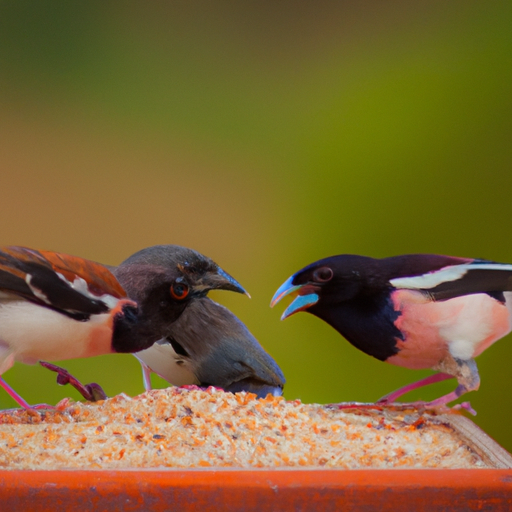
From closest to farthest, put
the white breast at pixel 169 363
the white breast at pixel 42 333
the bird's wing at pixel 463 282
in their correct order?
the white breast at pixel 42 333 → the bird's wing at pixel 463 282 → the white breast at pixel 169 363

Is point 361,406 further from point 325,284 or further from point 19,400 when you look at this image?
point 19,400

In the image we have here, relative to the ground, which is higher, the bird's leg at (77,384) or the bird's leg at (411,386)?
the bird's leg at (411,386)

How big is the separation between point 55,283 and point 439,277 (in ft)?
2.07

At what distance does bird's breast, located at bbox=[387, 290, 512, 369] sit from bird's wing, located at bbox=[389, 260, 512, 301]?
0.04 feet

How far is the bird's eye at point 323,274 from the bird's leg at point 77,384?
0.45 m

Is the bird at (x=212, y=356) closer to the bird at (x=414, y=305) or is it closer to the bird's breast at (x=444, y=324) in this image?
the bird at (x=414, y=305)

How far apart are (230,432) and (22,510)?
333 millimetres

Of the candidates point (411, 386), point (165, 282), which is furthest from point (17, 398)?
point (411, 386)

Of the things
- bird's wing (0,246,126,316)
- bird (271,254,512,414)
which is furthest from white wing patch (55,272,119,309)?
bird (271,254,512,414)

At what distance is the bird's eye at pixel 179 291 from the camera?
1055mm

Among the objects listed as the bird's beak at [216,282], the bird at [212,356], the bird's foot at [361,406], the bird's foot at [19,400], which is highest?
the bird's beak at [216,282]

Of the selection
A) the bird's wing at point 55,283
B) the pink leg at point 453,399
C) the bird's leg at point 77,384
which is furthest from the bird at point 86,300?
the pink leg at point 453,399

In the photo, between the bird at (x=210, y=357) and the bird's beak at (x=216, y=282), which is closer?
the bird's beak at (x=216, y=282)

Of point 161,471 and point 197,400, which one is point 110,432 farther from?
point 161,471
